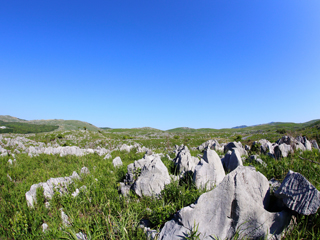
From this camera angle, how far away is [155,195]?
4012mm

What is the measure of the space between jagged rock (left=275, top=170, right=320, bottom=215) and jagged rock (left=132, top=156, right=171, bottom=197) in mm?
2724

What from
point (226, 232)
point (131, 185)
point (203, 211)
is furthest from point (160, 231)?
point (131, 185)

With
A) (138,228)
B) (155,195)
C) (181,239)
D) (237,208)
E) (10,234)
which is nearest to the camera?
(181,239)

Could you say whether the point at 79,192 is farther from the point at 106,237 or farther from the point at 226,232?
the point at 226,232

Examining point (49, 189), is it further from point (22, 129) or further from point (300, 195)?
point (22, 129)

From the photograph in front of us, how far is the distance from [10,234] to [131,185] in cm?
278

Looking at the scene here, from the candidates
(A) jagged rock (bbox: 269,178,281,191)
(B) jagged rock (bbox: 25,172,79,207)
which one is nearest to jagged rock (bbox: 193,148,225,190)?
(A) jagged rock (bbox: 269,178,281,191)

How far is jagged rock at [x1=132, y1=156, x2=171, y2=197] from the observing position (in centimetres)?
423

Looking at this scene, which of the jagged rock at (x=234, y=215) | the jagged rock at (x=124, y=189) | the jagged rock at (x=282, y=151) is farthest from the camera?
the jagged rock at (x=282, y=151)

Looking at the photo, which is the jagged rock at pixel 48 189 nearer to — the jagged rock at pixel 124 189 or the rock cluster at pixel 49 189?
the rock cluster at pixel 49 189

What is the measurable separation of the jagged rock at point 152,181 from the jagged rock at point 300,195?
2724mm

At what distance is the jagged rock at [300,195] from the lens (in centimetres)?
225

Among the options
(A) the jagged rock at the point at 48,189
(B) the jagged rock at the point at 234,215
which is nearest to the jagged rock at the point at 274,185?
(B) the jagged rock at the point at 234,215

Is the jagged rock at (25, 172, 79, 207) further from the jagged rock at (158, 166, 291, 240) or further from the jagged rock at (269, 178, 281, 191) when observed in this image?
the jagged rock at (269, 178, 281, 191)
